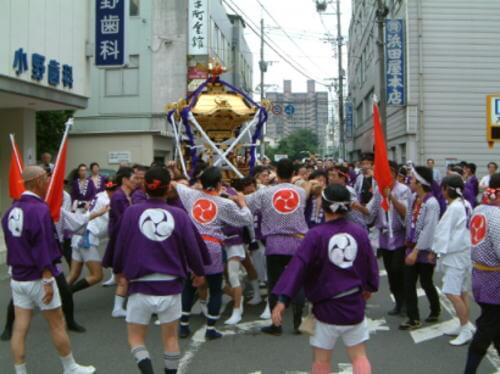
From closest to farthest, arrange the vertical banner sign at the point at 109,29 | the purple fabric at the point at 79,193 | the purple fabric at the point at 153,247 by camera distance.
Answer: the purple fabric at the point at 153,247 < the purple fabric at the point at 79,193 < the vertical banner sign at the point at 109,29

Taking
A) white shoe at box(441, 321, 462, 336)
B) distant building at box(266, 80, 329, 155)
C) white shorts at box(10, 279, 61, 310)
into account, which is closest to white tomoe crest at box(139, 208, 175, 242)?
white shorts at box(10, 279, 61, 310)

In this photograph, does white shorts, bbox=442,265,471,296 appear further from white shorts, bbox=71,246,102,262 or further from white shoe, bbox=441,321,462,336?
Result: white shorts, bbox=71,246,102,262

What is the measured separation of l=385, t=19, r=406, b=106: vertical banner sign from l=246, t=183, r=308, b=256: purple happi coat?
15.4 meters

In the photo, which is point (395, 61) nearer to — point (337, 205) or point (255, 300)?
point (255, 300)

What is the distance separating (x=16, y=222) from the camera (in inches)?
186

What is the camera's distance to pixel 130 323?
444cm

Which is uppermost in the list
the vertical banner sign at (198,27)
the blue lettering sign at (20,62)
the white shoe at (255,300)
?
the vertical banner sign at (198,27)

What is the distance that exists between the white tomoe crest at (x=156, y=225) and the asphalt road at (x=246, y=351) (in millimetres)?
1660

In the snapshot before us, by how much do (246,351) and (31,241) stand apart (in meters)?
2.52

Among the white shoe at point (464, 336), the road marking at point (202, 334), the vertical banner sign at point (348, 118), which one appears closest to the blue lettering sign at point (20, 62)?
the road marking at point (202, 334)

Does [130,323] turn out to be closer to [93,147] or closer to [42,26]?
[42,26]

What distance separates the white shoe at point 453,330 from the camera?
6.54 meters

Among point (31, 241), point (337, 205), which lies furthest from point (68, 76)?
point (337, 205)

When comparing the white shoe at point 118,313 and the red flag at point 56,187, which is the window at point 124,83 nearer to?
the white shoe at point 118,313
